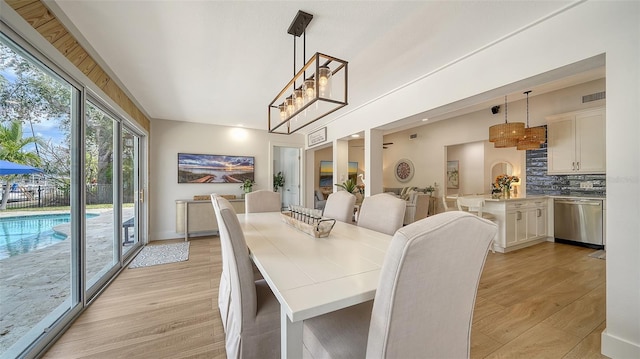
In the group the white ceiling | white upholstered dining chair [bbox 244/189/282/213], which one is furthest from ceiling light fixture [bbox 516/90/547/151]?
white upholstered dining chair [bbox 244/189/282/213]

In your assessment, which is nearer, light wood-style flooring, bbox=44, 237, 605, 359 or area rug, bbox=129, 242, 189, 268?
light wood-style flooring, bbox=44, 237, 605, 359

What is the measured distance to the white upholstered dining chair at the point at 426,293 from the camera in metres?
0.70

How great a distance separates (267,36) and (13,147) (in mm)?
1772

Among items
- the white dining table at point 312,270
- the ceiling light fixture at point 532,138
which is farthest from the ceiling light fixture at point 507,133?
the white dining table at point 312,270

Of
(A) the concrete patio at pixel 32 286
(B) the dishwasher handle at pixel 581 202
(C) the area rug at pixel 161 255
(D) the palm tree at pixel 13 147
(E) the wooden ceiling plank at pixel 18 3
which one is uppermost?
(E) the wooden ceiling plank at pixel 18 3

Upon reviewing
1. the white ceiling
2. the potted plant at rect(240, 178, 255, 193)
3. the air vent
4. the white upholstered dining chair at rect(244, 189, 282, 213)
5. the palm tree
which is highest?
the air vent

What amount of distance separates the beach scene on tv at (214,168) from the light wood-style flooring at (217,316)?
213 centimetres

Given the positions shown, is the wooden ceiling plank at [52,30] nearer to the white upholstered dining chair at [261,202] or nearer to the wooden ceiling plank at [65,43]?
the wooden ceiling plank at [65,43]

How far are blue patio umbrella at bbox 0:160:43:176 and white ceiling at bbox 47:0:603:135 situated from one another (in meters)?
1.08

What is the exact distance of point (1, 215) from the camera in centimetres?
125

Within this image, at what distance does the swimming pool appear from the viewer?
4.29ft

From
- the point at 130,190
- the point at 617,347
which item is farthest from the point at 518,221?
the point at 130,190

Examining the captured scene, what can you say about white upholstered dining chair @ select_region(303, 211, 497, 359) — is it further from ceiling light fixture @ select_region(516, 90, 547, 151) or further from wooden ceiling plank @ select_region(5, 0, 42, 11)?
ceiling light fixture @ select_region(516, 90, 547, 151)

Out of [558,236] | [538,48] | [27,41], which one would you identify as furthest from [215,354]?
[558,236]
